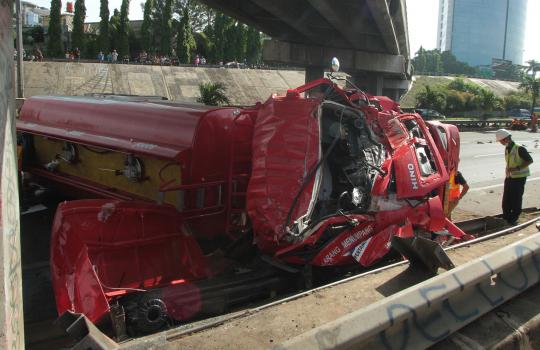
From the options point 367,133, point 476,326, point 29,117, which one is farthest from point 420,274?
point 29,117

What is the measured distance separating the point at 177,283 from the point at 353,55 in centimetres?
2416

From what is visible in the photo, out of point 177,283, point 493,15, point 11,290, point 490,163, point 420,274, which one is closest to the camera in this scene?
point 11,290

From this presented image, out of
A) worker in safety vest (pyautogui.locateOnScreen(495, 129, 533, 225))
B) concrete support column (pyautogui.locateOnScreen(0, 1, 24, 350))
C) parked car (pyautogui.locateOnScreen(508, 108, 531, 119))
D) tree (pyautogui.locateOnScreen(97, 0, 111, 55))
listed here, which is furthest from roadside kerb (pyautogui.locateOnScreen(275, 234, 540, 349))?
parked car (pyautogui.locateOnScreen(508, 108, 531, 119))

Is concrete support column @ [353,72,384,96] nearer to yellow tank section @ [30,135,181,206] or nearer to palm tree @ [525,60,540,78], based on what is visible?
yellow tank section @ [30,135,181,206]

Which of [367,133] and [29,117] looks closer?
[367,133]

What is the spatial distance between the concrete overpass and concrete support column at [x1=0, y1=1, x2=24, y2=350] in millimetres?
15456

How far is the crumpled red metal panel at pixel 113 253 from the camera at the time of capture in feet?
12.8

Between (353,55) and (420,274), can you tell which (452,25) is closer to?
(353,55)

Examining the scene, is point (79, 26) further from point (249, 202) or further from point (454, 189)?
point (249, 202)

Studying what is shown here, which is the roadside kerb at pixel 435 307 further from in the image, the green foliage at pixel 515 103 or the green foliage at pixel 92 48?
the green foliage at pixel 515 103

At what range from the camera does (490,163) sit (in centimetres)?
1703

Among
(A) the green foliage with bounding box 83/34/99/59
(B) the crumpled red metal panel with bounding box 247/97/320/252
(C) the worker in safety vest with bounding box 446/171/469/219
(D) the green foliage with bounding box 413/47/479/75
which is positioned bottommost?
(C) the worker in safety vest with bounding box 446/171/469/219

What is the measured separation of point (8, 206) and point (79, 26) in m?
54.2

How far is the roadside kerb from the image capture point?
6.79 ft
